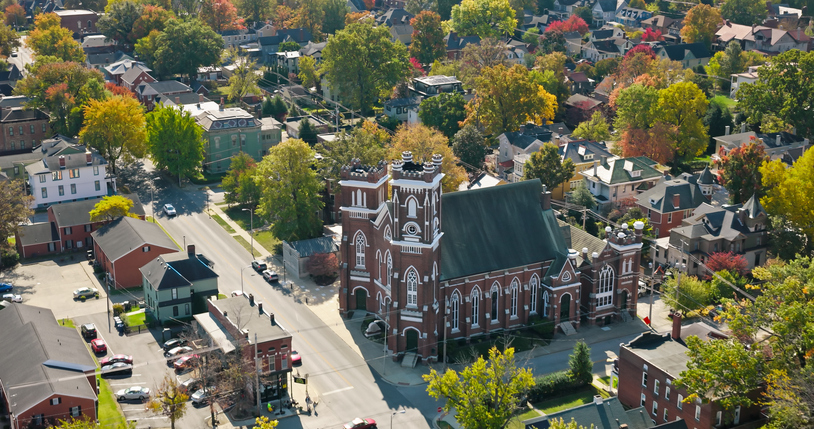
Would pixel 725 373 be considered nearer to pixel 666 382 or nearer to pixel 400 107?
pixel 666 382

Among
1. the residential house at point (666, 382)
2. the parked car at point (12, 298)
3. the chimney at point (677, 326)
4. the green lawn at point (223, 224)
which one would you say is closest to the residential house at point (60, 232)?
the parked car at point (12, 298)

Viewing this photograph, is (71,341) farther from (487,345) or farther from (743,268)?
(743,268)

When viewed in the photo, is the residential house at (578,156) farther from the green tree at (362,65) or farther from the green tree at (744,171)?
the green tree at (362,65)

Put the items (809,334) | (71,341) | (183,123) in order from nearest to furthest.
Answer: (809,334), (71,341), (183,123)

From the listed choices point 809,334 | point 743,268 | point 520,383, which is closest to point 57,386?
point 520,383

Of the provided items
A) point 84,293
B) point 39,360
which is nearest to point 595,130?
point 84,293
